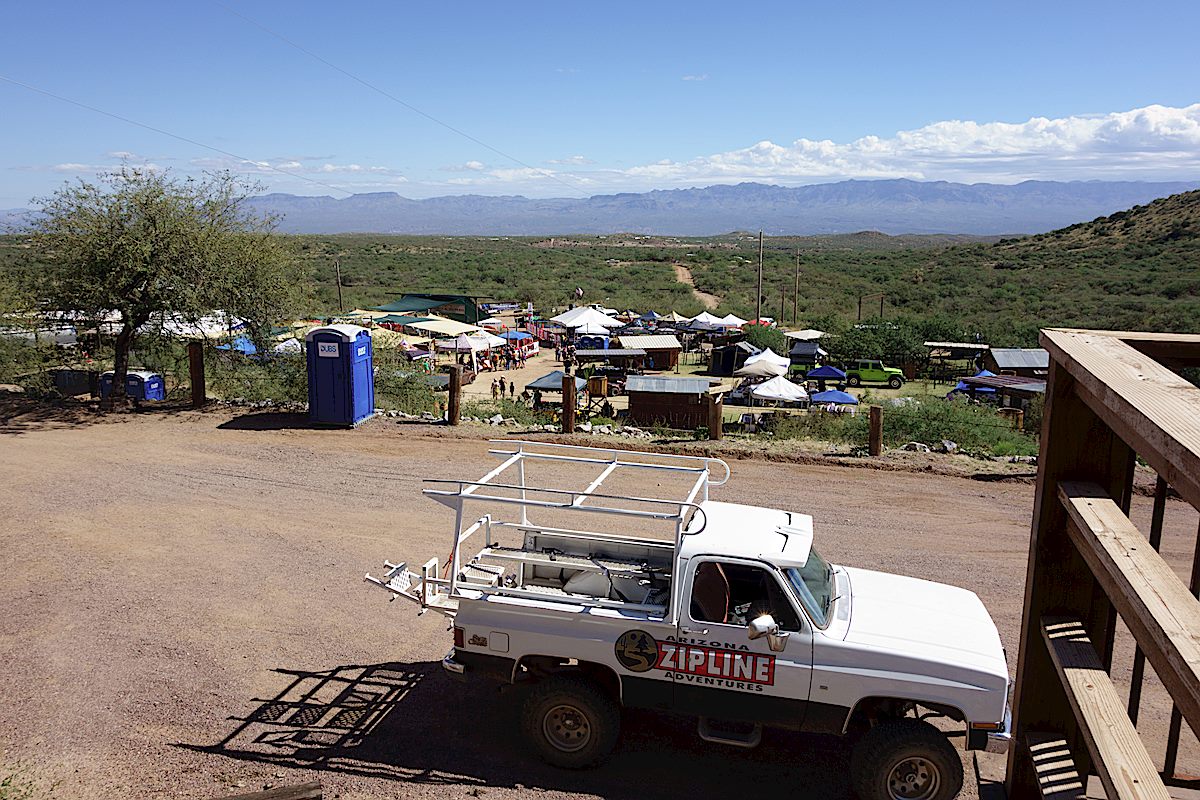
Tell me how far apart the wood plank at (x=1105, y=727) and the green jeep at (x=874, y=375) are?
32660mm

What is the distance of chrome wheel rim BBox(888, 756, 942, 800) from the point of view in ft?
19.8

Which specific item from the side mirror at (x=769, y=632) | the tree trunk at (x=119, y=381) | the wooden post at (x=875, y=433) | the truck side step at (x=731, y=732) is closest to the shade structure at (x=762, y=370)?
the wooden post at (x=875, y=433)

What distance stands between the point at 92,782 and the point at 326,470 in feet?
27.7

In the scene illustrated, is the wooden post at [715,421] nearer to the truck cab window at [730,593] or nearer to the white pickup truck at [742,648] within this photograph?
the white pickup truck at [742,648]

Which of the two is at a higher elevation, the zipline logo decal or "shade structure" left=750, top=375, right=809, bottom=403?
the zipline logo decal

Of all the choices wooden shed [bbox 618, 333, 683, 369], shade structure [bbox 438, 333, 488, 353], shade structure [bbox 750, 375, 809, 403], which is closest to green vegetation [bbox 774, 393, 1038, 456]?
shade structure [bbox 750, 375, 809, 403]

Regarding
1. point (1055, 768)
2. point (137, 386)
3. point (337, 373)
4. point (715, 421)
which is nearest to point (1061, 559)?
point (1055, 768)

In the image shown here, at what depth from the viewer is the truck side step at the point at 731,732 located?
255 inches

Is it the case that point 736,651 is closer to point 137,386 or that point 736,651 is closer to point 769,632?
point 769,632

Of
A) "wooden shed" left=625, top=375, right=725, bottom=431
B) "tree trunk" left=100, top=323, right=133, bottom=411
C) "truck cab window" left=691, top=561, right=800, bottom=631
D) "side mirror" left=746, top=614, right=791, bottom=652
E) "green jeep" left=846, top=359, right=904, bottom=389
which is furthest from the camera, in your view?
"green jeep" left=846, top=359, right=904, bottom=389

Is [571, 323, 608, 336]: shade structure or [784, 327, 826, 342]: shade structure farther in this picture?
[571, 323, 608, 336]: shade structure

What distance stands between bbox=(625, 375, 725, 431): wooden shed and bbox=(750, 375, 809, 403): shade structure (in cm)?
383

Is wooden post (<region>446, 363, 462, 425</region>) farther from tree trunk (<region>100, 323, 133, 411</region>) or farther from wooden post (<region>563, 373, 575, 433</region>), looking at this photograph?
tree trunk (<region>100, 323, 133, 411</region>)

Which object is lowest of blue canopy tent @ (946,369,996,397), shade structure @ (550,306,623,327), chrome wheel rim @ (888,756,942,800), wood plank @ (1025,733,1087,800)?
blue canopy tent @ (946,369,996,397)
